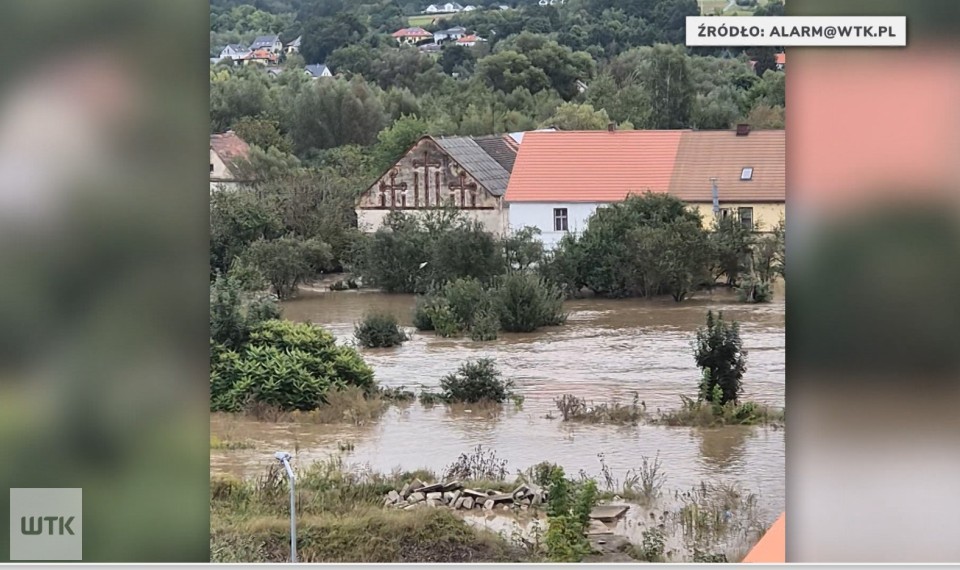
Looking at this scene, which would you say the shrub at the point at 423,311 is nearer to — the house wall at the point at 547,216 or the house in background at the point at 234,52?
the house wall at the point at 547,216

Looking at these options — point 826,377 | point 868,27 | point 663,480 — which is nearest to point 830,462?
point 826,377

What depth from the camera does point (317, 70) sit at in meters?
6.57

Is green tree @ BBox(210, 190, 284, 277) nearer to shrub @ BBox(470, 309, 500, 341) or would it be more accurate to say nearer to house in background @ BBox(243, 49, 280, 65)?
house in background @ BBox(243, 49, 280, 65)

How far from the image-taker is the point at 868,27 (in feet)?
20.0

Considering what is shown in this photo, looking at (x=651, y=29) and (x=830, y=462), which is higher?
(x=651, y=29)

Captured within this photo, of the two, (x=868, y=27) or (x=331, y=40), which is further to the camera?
(x=331, y=40)

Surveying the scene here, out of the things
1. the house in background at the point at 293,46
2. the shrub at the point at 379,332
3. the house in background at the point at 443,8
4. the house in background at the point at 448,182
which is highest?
the house in background at the point at 443,8

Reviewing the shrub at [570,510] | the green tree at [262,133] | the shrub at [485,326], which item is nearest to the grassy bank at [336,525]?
the shrub at [570,510]

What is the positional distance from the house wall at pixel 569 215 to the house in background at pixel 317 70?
3.87 ft

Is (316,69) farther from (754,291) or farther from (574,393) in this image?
(754,291)

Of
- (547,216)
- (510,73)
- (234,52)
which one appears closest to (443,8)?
(510,73)

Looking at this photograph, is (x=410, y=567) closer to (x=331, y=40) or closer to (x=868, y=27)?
(x=331, y=40)

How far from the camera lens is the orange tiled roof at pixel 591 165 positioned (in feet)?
21.0

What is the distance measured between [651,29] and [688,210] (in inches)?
36.3
